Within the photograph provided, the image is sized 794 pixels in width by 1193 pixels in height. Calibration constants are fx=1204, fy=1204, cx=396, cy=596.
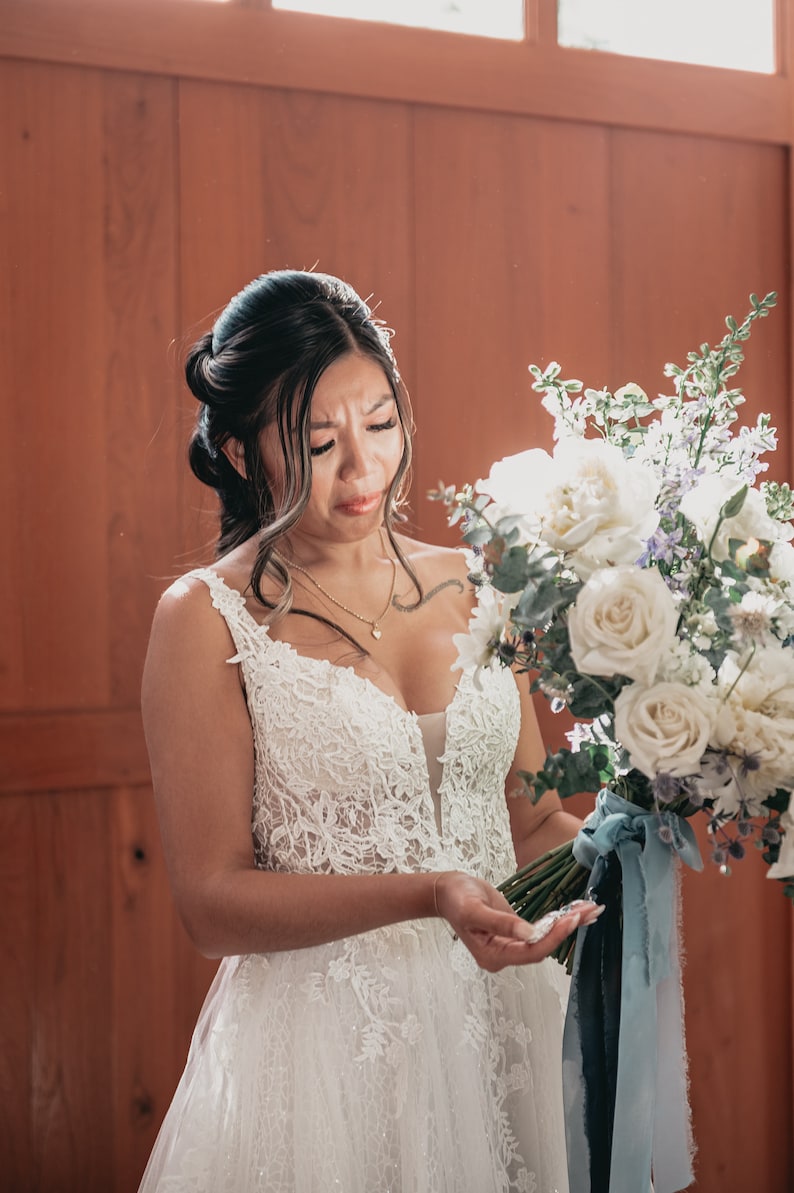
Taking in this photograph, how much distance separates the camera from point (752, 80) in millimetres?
2447

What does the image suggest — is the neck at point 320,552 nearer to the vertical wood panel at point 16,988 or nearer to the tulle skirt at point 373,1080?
the tulle skirt at point 373,1080

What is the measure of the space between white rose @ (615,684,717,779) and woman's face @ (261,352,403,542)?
0.59 metres

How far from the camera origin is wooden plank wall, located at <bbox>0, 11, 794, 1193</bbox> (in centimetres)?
200

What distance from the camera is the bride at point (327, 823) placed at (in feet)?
4.27

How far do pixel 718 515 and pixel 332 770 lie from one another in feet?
1.88

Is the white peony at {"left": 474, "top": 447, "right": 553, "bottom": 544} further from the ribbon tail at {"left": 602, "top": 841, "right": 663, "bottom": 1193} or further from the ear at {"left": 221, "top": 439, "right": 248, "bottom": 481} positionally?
the ear at {"left": 221, "top": 439, "right": 248, "bottom": 481}

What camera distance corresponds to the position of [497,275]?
2273mm

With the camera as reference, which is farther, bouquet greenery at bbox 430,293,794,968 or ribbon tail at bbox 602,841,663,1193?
ribbon tail at bbox 602,841,663,1193

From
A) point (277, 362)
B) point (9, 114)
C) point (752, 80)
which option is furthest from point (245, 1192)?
point (752, 80)

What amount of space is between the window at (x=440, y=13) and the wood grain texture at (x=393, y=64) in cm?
5

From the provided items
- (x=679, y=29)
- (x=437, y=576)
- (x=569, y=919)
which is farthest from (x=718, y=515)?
(x=679, y=29)

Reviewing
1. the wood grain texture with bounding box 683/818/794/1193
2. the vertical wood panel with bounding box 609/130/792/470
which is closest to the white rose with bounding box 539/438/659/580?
the vertical wood panel with bounding box 609/130/792/470

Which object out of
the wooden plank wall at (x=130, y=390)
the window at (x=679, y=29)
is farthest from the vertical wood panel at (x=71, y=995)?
the window at (x=679, y=29)

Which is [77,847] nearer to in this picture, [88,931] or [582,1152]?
[88,931]
